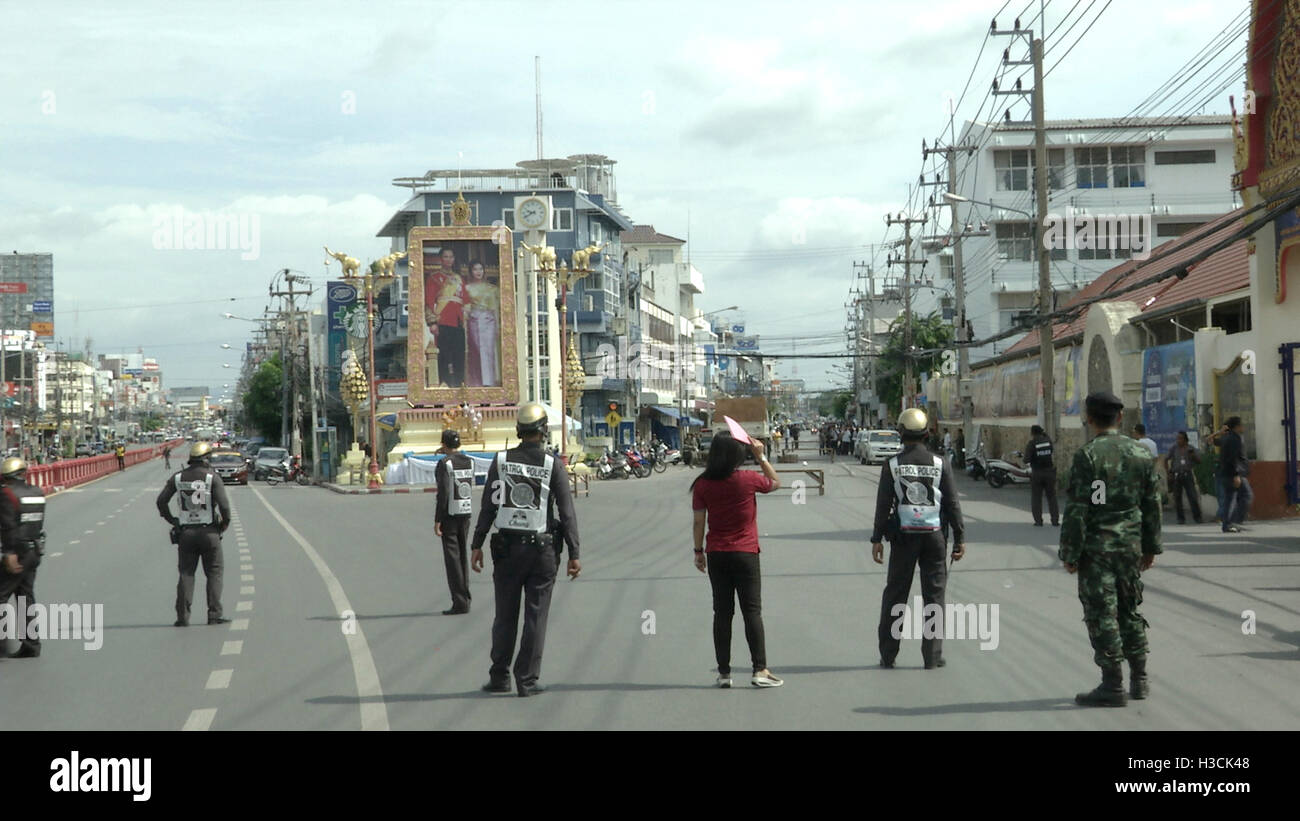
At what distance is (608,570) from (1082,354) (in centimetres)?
1803

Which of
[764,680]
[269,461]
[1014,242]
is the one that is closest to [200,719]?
[764,680]

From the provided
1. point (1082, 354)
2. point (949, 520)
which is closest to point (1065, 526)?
point (949, 520)

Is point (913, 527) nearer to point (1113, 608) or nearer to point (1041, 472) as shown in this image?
point (1113, 608)

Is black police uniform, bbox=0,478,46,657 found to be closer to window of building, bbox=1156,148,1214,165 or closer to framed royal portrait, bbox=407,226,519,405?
framed royal portrait, bbox=407,226,519,405

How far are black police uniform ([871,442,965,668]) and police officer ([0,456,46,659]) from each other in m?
6.52

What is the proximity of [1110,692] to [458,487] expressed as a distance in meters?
7.22

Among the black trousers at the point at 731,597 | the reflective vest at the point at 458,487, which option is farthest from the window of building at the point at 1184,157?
the black trousers at the point at 731,597

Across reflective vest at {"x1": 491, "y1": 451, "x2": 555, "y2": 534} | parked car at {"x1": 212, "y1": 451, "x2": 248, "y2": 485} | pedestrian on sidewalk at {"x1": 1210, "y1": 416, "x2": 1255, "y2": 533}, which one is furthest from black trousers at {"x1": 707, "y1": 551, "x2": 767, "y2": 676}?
parked car at {"x1": 212, "y1": 451, "x2": 248, "y2": 485}

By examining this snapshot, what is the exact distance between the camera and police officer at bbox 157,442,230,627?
40.0 feet

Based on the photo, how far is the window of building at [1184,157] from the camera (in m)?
65.8

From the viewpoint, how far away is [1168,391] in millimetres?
25062

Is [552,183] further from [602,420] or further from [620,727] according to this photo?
[620,727]

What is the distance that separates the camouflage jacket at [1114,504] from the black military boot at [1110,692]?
2.16 ft
